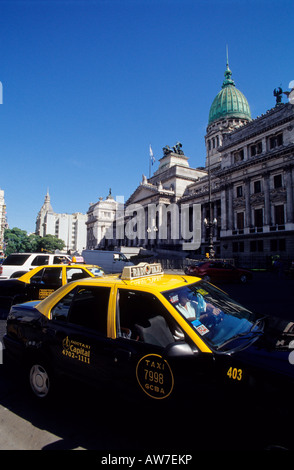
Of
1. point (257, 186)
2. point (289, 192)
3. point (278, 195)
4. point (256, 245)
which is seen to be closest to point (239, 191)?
point (257, 186)

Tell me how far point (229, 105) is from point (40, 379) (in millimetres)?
65070

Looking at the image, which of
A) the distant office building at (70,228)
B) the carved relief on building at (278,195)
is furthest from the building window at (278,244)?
the distant office building at (70,228)

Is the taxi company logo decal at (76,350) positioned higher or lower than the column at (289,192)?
lower

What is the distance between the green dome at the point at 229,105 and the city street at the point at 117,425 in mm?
63132

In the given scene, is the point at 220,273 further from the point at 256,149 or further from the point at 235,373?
the point at 256,149

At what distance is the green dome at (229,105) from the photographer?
56.5 m

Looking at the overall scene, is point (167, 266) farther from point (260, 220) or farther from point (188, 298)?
point (188, 298)

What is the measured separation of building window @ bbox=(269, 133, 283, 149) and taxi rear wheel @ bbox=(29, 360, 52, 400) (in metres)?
33.6

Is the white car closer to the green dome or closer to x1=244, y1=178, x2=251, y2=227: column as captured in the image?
x1=244, y1=178, x2=251, y2=227: column

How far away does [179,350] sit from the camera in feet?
6.93

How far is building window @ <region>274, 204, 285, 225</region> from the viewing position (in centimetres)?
2895

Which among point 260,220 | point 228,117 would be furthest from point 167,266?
point 228,117

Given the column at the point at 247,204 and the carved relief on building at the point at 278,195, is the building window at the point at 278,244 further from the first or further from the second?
the carved relief on building at the point at 278,195

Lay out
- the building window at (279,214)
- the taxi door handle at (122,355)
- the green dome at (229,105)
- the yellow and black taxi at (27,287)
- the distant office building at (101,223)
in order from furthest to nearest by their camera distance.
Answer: the distant office building at (101,223) → the green dome at (229,105) → the building window at (279,214) → the yellow and black taxi at (27,287) → the taxi door handle at (122,355)
